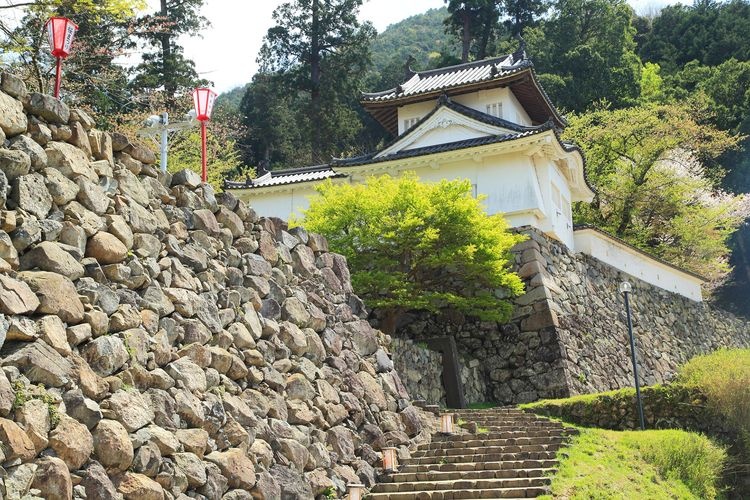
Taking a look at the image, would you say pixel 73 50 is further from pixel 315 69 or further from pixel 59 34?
pixel 315 69

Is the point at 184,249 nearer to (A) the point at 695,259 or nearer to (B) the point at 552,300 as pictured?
(B) the point at 552,300

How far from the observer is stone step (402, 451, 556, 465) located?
36.4ft

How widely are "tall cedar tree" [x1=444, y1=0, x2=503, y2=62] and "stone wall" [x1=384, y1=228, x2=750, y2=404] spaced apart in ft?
68.8

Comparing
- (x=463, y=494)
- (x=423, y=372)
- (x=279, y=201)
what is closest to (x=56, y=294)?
(x=463, y=494)

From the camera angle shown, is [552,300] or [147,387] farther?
[552,300]

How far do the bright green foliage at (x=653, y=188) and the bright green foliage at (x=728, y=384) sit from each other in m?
13.8

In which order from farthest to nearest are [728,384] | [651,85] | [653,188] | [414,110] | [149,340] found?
[651,85]
[653,188]
[414,110]
[728,384]
[149,340]

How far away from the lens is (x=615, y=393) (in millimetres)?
15781

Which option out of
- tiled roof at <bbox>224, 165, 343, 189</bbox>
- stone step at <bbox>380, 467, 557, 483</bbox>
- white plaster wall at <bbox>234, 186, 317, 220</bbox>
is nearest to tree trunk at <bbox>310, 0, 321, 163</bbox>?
tiled roof at <bbox>224, 165, 343, 189</bbox>

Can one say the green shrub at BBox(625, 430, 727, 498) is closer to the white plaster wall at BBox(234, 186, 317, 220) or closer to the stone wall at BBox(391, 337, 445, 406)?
the stone wall at BBox(391, 337, 445, 406)

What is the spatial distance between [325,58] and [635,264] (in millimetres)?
17661

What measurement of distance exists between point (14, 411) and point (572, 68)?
3513 centimetres

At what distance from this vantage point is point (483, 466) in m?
10.9

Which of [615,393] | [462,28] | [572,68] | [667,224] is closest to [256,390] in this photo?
[615,393]
